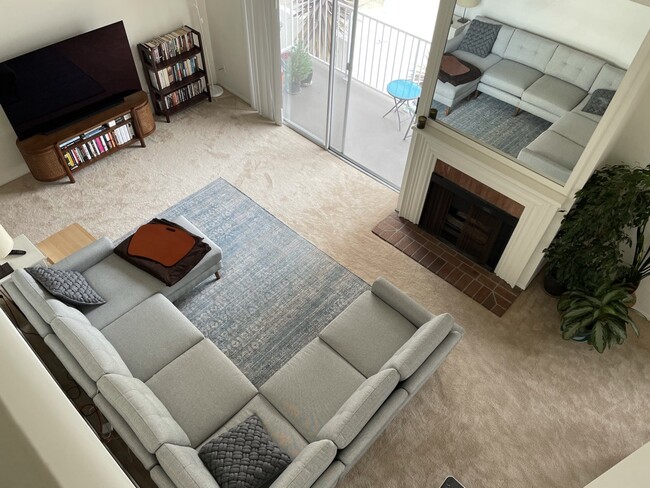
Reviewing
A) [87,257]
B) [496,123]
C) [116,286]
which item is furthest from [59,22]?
[496,123]

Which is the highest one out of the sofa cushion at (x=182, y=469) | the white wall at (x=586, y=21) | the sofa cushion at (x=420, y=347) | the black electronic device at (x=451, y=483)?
the white wall at (x=586, y=21)

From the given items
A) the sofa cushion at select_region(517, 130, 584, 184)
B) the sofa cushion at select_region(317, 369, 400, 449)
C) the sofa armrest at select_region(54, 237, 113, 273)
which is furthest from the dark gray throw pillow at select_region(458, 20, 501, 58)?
the sofa armrest at select_region(54, 237, 113, 273)

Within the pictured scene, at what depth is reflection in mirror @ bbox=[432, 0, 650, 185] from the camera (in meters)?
3.07

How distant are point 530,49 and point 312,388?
106 inches

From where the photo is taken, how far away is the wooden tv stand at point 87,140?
4730 mm

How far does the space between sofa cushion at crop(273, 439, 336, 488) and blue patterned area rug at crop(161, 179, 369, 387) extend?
3.99ft

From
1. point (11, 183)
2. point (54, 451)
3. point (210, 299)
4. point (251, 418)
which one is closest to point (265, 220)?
point (210, 299)

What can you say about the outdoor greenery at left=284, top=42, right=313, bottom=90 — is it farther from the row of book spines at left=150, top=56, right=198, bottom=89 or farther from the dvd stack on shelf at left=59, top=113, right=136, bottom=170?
the dvd stack on shelf at left=59, top=113, right=136, bottom=170

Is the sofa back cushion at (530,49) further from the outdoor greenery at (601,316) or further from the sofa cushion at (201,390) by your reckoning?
the sofa cushion at (201,390)

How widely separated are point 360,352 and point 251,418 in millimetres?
835

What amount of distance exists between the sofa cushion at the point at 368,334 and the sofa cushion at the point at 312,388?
0.07 m

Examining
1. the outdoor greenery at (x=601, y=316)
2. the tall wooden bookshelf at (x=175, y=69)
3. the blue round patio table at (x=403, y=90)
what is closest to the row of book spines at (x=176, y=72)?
the tall wooden bookshelf at (x=175, y=69)

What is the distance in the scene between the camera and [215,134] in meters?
5.69

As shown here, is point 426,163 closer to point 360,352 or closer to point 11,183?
point 360,352
